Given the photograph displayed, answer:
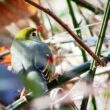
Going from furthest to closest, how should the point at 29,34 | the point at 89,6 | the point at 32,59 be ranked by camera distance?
the point at 89,6 → the point at 29,34 → the point at 32,59

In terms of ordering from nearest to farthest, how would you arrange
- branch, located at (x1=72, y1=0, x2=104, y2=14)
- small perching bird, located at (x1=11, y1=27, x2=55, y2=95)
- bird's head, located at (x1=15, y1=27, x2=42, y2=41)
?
small perching bird, located at (x1=11, y1=27, x2=55, y2=95)
bird's head, located at (x1=15, y1=27, x2=42, y2=41)
branch, located at (x1=72, y1=0, x2=104, y2=14)

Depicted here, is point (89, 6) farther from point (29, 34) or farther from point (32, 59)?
point (32, 59)

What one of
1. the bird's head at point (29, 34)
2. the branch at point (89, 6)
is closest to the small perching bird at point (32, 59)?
the bird's head at point (29, 34)

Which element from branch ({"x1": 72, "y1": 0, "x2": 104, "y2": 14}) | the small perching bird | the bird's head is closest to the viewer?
the small perching bird

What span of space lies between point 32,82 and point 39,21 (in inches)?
58.1

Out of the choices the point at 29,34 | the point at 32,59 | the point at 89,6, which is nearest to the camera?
the point at 32,59

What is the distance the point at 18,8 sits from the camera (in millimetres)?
778

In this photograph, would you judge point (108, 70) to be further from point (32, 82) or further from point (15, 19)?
point (32, 82)

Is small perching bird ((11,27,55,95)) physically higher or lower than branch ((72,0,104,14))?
higher

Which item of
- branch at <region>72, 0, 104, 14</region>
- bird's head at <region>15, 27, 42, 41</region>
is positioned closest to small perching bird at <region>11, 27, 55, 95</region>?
bird's head at <region>15, 27, 42, 41</region>

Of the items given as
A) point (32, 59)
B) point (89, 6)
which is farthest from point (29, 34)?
point (89, 6)

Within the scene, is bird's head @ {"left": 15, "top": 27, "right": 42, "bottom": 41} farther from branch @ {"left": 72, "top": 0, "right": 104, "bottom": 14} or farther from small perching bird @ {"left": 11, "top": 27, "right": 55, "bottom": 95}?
branch @ {"left": 72, "top": 0, "right": 104, "bottom": 14}

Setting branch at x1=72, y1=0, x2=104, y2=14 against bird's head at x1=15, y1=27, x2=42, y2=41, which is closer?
bird's head at x1=15, y1=27, x2=42, y2=41

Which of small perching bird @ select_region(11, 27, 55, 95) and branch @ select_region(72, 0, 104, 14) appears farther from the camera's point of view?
branch @ select_region(72, 0, 104, 14)
